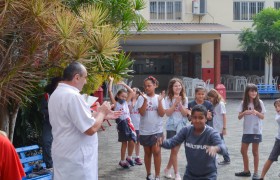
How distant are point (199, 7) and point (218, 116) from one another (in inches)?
806

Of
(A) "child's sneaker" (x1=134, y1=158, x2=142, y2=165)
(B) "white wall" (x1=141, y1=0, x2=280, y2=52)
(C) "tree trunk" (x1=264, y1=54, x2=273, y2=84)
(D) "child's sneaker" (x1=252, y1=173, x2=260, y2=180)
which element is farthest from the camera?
(B) "white wall" (x1=141, y1=0, x2=280, y2=52)

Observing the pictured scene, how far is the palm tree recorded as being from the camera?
602 cm

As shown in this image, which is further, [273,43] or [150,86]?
[273,43]

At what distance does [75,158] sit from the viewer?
470 cm

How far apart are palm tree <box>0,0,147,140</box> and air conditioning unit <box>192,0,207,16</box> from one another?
873 inches

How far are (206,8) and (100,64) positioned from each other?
23085mm

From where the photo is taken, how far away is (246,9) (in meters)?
30.4

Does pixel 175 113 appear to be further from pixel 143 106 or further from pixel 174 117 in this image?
pixel 143 106

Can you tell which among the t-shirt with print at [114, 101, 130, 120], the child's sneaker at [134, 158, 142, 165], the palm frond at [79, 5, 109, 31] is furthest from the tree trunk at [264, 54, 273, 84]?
the palm frond at [79, 5, 109, 31]

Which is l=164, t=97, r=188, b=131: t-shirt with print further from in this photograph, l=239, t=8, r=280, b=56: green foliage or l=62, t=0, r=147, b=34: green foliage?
l=239, t=8, r=280, b=56: green foliage

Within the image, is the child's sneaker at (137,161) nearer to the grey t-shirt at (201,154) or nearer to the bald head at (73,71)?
the grey t-shirt at (201,154)

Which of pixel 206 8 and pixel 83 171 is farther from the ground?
pixel 206 8

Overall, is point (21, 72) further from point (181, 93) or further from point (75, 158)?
point (181, 93)

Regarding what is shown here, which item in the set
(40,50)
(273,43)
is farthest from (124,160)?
(273,43)
